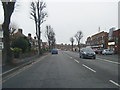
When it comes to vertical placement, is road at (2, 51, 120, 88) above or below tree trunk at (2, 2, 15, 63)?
below

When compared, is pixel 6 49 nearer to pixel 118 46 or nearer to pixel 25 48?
pixel 25 48

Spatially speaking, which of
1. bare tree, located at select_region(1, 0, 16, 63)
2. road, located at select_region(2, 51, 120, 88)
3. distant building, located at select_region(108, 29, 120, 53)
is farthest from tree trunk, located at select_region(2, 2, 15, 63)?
distant building, located at select_region(108, 29, 120, 53)

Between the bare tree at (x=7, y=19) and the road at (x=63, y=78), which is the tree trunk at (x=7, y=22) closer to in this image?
the bare tree at (x=7, y=19)

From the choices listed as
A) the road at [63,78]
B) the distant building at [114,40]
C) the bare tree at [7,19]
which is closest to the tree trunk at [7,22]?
the bare tree at [7,19]

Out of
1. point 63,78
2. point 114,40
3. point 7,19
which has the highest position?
point 7,19

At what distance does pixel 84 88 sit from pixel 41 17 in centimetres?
4136

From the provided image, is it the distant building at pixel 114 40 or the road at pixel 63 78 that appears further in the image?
the distant building at pixel 114 40

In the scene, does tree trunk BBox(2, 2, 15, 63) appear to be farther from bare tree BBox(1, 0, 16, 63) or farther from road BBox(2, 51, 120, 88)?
road BBox(2, 51, 120, 88)

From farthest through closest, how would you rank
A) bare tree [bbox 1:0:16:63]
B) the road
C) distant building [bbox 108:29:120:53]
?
distant building [bbox 108:29:120:53]
bare tree [bbox 1:0:16:63]
the road

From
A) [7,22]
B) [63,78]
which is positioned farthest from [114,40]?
[63,78]

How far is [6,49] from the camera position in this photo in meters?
17.8

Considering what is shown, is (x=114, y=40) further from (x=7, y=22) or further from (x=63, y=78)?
(x=63, y=78)

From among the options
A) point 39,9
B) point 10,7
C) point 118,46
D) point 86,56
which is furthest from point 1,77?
point 118,46

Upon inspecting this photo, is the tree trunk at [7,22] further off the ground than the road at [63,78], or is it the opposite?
the tree trunk at [7,22]
